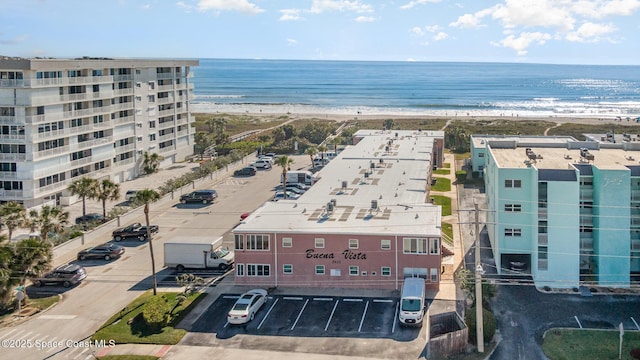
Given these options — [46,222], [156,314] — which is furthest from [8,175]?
[156,314]

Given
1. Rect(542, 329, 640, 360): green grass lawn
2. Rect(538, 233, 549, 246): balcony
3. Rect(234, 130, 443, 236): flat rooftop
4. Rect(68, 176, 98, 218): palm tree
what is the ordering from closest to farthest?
Rect(542, 329, 640, 360): green grass lawn, Rect(538, 233, 549, 246): balcony, Rect(234, 130, 443, 236): flat rooftop, Rect(68, 176, 98, 218): palm tree

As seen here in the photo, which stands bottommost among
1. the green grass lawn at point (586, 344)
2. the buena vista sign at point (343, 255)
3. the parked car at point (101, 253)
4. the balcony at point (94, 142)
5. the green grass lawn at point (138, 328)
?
the green grass lawn at point (586, 344)

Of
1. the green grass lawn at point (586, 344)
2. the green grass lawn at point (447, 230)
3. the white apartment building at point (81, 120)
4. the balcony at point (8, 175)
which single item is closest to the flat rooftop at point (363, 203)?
the green grass lawn at point (447, 230)

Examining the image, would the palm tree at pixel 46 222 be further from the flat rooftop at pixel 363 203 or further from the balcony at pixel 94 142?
the balcony at pixel 94 142

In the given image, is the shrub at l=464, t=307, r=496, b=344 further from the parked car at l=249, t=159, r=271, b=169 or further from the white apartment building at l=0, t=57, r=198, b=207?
the parked car at l=249, t=159, r=271, b=169

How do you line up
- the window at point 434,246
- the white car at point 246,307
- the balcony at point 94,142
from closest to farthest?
the white car at point 246,307
the window at point 434,246
the balcony at point 94,142

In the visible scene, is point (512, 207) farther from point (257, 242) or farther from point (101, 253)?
point (101, 253)

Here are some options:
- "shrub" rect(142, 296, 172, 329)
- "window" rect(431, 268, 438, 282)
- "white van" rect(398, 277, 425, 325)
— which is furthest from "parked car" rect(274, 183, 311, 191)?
"shrub" rect(142, 296, 172, 329)
